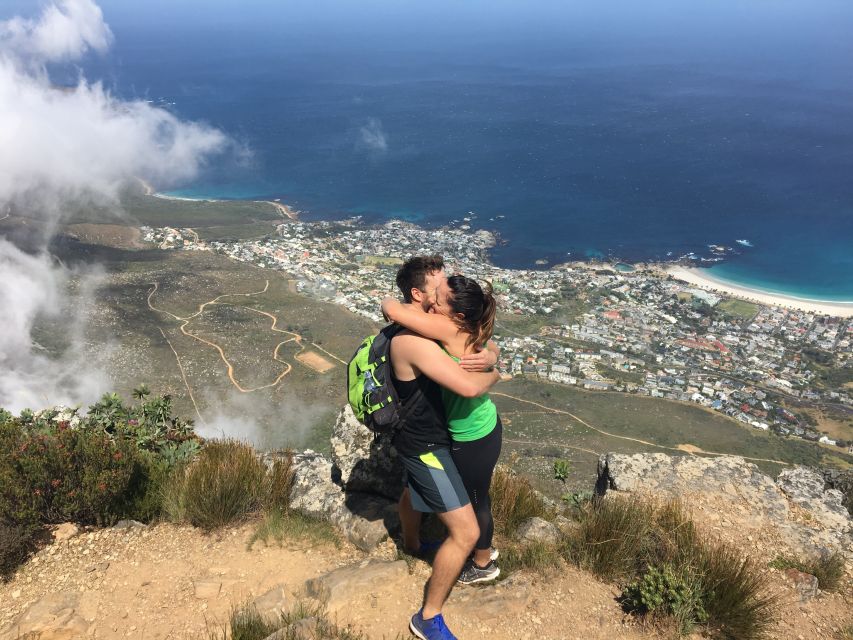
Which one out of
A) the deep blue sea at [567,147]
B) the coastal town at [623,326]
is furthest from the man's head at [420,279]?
the deep blue sea at [567,147]

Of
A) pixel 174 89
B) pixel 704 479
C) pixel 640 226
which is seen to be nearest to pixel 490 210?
pixel 640 226

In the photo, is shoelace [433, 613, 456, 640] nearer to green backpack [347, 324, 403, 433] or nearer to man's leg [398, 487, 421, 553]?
man's leg [398, 487, 421, 553]

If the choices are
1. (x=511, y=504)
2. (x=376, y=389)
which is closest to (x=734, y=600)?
(x=511, y=504)

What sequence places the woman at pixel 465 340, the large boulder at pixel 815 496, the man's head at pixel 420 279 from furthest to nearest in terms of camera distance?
the large boulder at pixel 815 496
the man's head at pixel 420 279
the woman at pixel 465 340

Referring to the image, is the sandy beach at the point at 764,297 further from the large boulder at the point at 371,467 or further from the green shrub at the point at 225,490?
the green shrub at the point at 225,490

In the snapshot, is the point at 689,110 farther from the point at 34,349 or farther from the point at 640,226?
the point at 34,349

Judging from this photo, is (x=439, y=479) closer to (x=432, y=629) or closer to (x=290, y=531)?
(x=432, y=629)

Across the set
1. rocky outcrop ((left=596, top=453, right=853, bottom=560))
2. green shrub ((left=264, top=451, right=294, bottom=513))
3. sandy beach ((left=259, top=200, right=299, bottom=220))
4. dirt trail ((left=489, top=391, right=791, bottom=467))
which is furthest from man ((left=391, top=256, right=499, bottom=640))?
sandy beach ((left=259, top=200, right=299, bottom=220))
